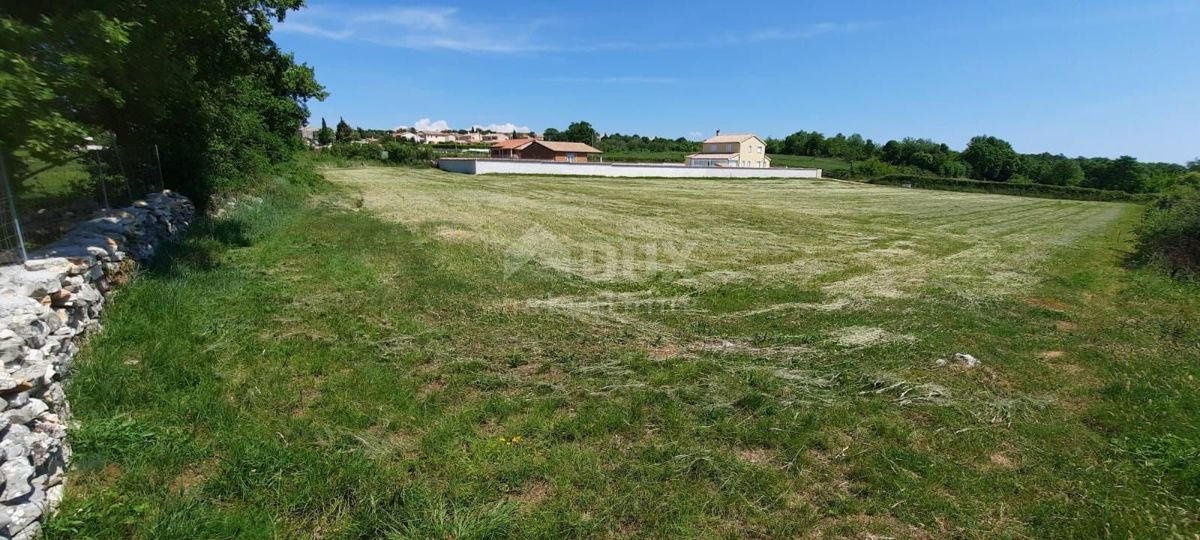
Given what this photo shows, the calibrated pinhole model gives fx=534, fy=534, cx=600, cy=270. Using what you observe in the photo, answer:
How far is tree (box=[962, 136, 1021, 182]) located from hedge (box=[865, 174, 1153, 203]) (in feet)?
138

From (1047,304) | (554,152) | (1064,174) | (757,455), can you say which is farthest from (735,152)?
(757,455)

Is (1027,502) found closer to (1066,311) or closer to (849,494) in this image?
(849,494)

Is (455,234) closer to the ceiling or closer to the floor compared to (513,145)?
closer to the floor

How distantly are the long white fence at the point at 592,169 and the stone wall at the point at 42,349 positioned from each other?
42620 millimetres

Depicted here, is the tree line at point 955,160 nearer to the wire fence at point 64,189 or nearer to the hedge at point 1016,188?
the hedge at point 1016,188

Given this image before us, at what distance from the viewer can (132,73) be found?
6.91 metres

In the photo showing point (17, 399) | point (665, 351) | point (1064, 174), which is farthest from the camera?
point (1064, 174)

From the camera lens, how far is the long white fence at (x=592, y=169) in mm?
48594

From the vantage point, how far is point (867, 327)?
7.43 meters

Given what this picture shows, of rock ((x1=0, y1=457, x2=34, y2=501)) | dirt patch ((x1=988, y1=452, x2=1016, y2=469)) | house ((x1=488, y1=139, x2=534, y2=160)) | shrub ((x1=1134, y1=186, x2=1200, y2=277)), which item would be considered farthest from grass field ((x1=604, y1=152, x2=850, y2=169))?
rock ((x1=0, y1=457, x2=34, y2=501))

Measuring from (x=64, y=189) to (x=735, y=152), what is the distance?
80753mm

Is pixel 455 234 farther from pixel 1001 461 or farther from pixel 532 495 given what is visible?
pixel 1001 461

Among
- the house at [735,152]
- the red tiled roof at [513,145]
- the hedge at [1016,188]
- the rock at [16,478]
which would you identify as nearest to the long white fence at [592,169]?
the hedge at [1016,188]

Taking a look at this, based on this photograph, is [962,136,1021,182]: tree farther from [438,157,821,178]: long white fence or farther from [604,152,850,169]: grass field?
[438,157,821,178]: long white fence
